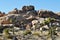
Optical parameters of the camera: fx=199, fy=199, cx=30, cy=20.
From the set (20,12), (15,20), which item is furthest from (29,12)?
(15,20)

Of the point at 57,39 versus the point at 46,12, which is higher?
the point at 46,12

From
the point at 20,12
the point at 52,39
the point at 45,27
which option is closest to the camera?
the point at 52,39

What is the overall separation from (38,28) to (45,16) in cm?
2146

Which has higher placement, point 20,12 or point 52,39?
point 20,12

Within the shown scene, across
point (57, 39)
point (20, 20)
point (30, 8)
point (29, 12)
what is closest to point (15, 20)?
point (20, 20)

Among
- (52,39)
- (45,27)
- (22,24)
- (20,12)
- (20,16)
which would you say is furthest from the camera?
(20,12)

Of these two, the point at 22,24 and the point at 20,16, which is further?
the point at 20,16

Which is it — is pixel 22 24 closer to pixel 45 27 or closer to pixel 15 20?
pixel 15 20

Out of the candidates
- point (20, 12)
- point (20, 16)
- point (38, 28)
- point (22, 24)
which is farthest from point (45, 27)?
point (20, 12)

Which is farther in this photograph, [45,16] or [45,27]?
[45,16]

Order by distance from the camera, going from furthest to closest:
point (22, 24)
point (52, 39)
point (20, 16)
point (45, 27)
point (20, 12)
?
1. point (20, 12)
2. point (20, 16)
3. point (22, 24)
4. point (45, 27)
5. point (52, 39)

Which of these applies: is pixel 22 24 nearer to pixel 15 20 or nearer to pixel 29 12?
pixel 15 20

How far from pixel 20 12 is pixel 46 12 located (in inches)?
530

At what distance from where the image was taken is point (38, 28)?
240ft
